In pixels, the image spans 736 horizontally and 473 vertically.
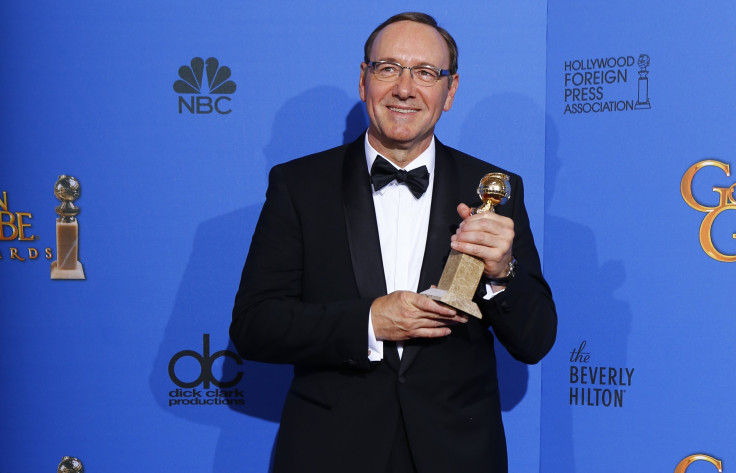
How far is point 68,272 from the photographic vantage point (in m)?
2.69

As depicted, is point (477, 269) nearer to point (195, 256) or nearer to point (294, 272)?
point (294, 272)

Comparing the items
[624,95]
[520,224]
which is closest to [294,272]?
[520,224]

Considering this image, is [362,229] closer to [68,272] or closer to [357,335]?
[357,335]

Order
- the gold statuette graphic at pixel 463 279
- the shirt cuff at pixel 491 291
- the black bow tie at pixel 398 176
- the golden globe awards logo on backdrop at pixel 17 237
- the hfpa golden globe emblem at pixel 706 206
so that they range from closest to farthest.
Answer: the gold statuette graphic at pixel 463 279
the shirt cuff at pixel 491 291
the black bow tie at pixel 398 176
the hfpa golden globe emblem at pixel 706 206
the golden globe awards logo on backdrop at pixel 17 237

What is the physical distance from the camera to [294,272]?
196 centimetres

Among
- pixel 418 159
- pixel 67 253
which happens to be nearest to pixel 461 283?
pixel 418 159

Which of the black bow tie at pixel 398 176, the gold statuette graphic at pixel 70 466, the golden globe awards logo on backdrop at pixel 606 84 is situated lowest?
the gold statuette graphic at pixel 70 466

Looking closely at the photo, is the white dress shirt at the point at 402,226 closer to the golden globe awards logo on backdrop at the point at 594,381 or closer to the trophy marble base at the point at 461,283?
the trophy marble base at the point at 461,283

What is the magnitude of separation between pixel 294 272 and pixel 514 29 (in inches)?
56.0

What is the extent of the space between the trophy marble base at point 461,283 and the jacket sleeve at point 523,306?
131 mm

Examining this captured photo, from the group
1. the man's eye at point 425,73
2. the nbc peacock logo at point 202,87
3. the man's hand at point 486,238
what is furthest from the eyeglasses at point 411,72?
the nbc peacock logo at point 202,87

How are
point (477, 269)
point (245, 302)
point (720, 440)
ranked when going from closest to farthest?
1. point (477, 269)
2. point (245, 302)
3. point (720, 440)

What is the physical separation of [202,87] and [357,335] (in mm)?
1380

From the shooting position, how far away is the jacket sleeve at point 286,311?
179 cm
